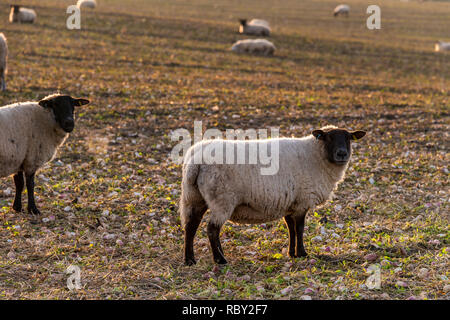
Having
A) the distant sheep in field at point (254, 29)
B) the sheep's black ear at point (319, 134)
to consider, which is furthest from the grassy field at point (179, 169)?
the distant sheep in field at point (254, 29)

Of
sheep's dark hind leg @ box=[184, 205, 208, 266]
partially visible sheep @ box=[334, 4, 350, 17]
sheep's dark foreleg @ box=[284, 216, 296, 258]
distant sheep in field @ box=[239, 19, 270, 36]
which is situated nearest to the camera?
sheep's dark hind leg @ box=[184, 205, 208, 266]

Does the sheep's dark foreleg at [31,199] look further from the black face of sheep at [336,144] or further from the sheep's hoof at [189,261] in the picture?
the black face of sheep at [336,144]

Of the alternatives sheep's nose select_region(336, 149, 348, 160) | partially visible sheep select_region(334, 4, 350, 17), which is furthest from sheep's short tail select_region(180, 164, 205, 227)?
partially visible sheep select_region(334, 4, 350, 17)

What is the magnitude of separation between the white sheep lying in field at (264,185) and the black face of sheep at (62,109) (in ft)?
11.7

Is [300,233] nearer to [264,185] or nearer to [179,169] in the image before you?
[264,185]

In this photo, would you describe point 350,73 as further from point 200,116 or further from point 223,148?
point 223,148

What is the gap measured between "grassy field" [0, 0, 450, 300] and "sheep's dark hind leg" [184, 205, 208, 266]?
0.23 meters

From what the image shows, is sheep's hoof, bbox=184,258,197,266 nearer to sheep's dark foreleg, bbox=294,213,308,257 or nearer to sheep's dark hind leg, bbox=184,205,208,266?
sheep's dark hind leg, bbox=184,205,208,266

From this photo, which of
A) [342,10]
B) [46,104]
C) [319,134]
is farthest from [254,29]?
[319,134]

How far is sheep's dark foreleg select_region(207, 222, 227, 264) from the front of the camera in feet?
27.6

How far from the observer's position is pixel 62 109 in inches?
433

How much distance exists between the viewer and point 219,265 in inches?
341

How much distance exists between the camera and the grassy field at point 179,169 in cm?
817

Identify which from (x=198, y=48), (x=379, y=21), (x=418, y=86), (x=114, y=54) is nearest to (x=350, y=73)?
(x=418, y=86)
